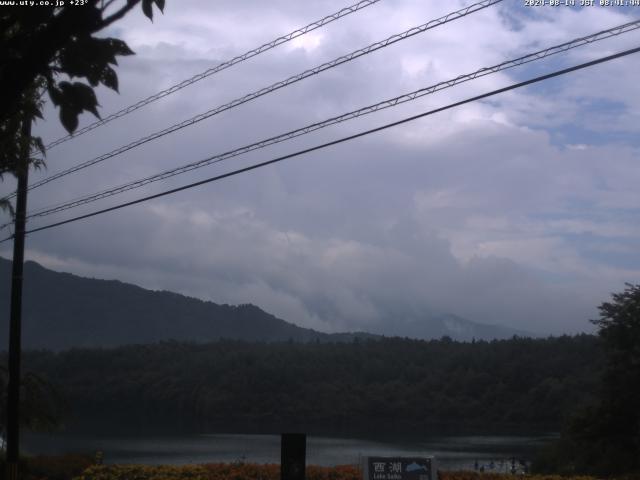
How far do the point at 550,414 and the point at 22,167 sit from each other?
34.7 m

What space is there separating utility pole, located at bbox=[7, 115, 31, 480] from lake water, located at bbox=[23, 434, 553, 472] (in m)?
6.86

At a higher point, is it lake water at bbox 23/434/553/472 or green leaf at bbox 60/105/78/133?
green leaf at bbox 60/105/78/133

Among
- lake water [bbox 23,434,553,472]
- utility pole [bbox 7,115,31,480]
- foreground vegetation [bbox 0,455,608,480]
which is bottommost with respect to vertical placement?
lake water [bbox 23,434,553,472]

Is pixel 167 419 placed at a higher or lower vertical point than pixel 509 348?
lower

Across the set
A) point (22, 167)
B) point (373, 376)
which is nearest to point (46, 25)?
point (22, 167)

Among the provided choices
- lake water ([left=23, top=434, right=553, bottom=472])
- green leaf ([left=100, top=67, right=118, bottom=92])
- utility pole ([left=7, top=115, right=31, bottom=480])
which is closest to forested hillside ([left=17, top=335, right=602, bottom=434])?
lake water ([left=23, top=434, right=553, bottom=472])

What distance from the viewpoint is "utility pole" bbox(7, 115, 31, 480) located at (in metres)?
15.5

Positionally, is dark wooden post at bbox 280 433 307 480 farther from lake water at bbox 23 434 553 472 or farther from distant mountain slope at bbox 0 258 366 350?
distant mountain slope at bbox 0 258 366 350

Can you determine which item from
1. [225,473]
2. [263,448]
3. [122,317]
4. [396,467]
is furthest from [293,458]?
[122,317]

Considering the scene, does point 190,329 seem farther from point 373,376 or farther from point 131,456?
point 131,456

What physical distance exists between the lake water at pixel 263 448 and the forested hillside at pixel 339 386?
323 centimetres

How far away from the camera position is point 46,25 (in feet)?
12.8

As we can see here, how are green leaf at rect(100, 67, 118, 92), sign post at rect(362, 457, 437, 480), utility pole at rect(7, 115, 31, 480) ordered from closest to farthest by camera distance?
green leaf at rect(100, 67, 118, 92), sign post at rect(362, 457, 437, 480), utility pole at rect(7, 115, 31, 480)

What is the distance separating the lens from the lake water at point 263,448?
24.0 meters
